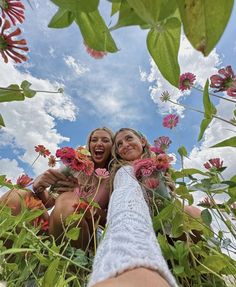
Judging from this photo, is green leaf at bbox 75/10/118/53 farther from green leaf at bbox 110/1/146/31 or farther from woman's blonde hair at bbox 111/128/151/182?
woman's blonde hair at bbox 111/128/151/182

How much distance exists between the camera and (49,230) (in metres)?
1.18

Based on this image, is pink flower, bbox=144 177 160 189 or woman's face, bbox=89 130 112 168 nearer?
pink flower, bbox=144 177 160 189

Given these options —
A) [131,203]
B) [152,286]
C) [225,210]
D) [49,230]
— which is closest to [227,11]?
[152,286]

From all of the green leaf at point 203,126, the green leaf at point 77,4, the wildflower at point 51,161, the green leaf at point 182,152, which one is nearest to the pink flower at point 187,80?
the green leaf at point 182,152

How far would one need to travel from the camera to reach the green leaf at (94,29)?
205mm

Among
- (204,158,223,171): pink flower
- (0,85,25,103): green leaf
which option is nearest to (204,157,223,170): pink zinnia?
(204,158,223,171): pink flower

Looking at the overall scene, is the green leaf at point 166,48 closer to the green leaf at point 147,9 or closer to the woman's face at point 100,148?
the green leaf at point 147,9

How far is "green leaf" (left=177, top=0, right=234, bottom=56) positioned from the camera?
0.42ft

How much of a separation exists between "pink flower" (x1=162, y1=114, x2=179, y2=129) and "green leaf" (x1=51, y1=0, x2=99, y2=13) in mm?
1046

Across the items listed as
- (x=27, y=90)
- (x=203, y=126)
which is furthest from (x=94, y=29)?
(x=203, y=126)

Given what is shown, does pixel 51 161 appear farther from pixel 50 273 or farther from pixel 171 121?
pixel 50 273

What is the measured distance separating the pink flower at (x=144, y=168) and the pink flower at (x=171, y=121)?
22 centimetres

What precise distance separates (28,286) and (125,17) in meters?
0.86

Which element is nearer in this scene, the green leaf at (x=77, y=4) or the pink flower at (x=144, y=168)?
the green leaf at (x=77, y=4)
